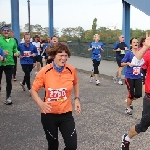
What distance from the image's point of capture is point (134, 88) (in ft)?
22.6

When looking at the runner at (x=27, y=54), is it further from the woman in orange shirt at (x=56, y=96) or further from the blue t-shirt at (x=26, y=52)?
the woman in orange shirt at (x=56, y=96)

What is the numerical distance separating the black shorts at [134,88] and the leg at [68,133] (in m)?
3.26

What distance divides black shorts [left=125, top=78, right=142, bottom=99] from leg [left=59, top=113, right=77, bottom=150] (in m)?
3.26

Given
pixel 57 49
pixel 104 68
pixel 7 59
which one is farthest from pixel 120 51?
pixel 57 49

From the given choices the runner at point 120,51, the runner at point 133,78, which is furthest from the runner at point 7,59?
the runner at point 120,51

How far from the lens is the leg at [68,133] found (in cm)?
369

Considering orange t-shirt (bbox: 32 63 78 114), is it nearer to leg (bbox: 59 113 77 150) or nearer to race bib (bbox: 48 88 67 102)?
race bib (bbox: 48 88 67 102)

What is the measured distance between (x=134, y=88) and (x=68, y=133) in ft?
11.4

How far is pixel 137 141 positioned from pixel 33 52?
4.86 m

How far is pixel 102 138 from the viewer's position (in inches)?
207

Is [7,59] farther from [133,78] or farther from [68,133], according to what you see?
[68,133]

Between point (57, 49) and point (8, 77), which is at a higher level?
point (57, 49)

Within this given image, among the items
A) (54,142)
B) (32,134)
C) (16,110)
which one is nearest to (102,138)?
(32,134)

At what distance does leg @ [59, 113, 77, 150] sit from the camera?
12.1ft
